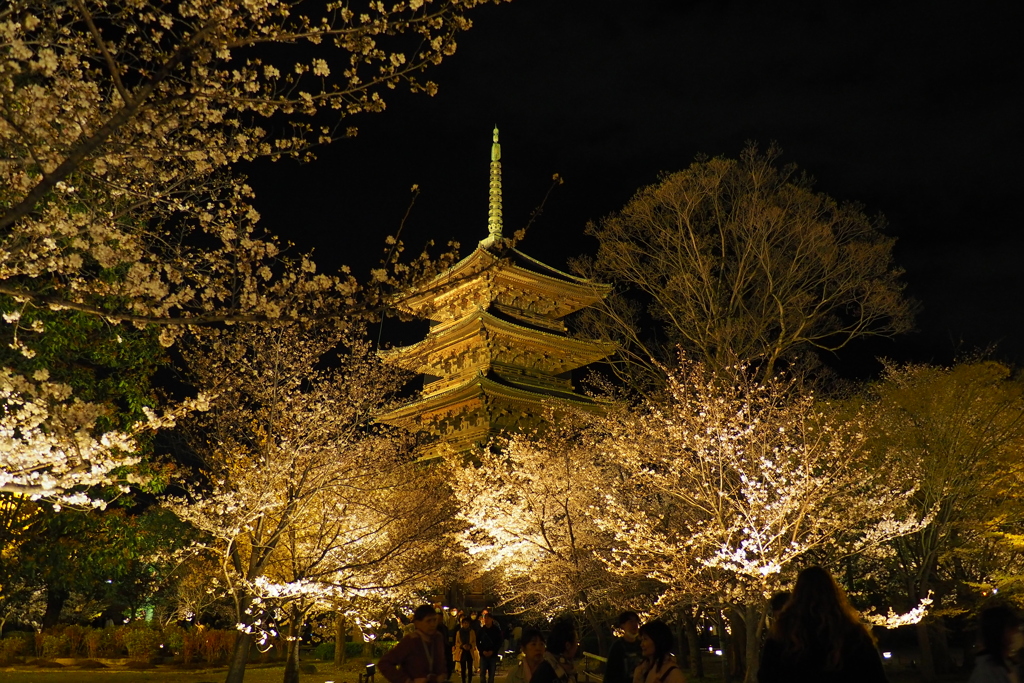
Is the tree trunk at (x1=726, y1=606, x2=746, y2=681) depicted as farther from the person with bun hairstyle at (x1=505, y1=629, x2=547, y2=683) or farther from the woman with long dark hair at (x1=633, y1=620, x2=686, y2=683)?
the woman with long dark hair at (x1=633, y1=620, x2=686, y2=683)

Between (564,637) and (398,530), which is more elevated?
(398,530)

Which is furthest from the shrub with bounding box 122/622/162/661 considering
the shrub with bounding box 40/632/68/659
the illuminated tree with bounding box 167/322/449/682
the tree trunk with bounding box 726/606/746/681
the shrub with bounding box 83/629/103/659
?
the tree trunk with bounding box 726/606/746/681

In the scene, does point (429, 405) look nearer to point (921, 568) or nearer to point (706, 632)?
point (706, 632)

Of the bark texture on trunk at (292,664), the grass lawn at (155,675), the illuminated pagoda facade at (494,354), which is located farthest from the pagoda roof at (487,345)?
the bark texture on trunk at (292,664)

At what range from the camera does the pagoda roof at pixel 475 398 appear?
35.2 meters

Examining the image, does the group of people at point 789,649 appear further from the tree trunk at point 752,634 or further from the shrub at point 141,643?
the shrub at point 141,643

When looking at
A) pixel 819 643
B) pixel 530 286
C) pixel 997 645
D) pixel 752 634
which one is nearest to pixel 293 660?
pixel 752 634

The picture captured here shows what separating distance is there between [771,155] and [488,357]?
65.6ft

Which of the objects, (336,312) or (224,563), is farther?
(224,563)

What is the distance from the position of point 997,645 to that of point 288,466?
12810mm

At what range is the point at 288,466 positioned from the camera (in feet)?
50.6

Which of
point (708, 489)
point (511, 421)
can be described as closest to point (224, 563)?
point (708, 489)

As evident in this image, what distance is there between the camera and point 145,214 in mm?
9125

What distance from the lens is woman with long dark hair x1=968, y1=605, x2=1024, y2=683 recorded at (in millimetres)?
4711
